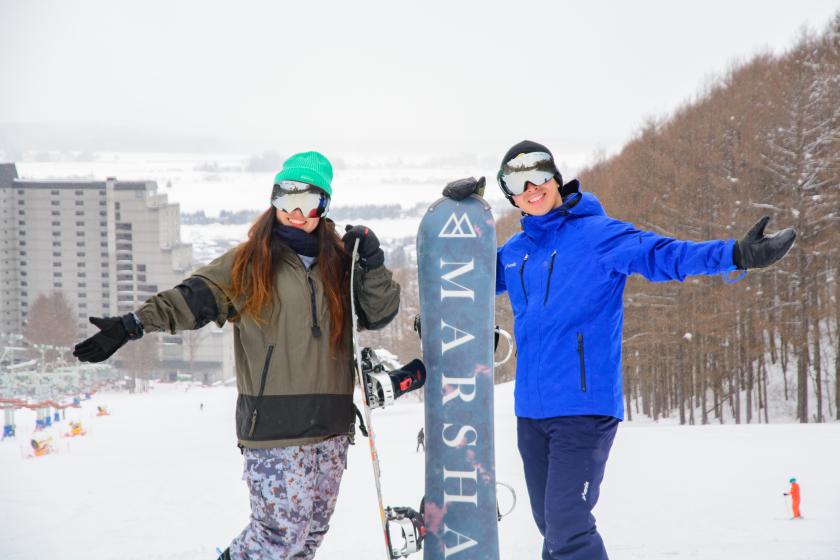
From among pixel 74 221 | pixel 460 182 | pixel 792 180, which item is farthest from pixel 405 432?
pixel 74 221

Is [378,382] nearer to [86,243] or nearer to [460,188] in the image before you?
[460,188]

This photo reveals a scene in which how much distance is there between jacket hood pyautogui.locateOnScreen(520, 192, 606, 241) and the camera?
3.01 metres

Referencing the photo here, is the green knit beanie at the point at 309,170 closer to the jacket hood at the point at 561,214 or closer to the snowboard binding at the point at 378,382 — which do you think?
the snowboard binding at the point at 378,382

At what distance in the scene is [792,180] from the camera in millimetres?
19031


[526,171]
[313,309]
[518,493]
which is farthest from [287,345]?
[518,493]

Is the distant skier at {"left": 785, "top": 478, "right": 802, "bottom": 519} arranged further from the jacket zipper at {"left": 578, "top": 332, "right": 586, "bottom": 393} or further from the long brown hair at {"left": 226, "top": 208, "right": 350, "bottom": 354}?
the long brown hair at {"left": 226, "top": 208, "right": 350, "bottom": 354}

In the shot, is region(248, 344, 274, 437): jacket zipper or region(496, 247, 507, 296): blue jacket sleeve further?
region(496, 247, 507, 296): blue jacket sleeve

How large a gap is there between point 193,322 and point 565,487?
56.1 inches

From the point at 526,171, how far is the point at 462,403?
3.23 feet

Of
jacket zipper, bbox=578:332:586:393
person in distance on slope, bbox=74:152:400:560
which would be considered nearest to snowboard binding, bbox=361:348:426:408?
person in distance on slope, bbox=74:152:400:560

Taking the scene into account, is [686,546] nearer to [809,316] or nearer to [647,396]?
[809,316]

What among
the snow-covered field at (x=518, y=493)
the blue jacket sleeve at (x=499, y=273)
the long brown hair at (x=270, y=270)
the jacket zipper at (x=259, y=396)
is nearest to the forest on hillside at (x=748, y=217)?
the snow-covered field at (x=518, y=493)

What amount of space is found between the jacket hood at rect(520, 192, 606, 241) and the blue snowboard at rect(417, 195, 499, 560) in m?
0.28

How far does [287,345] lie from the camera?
2.83m
